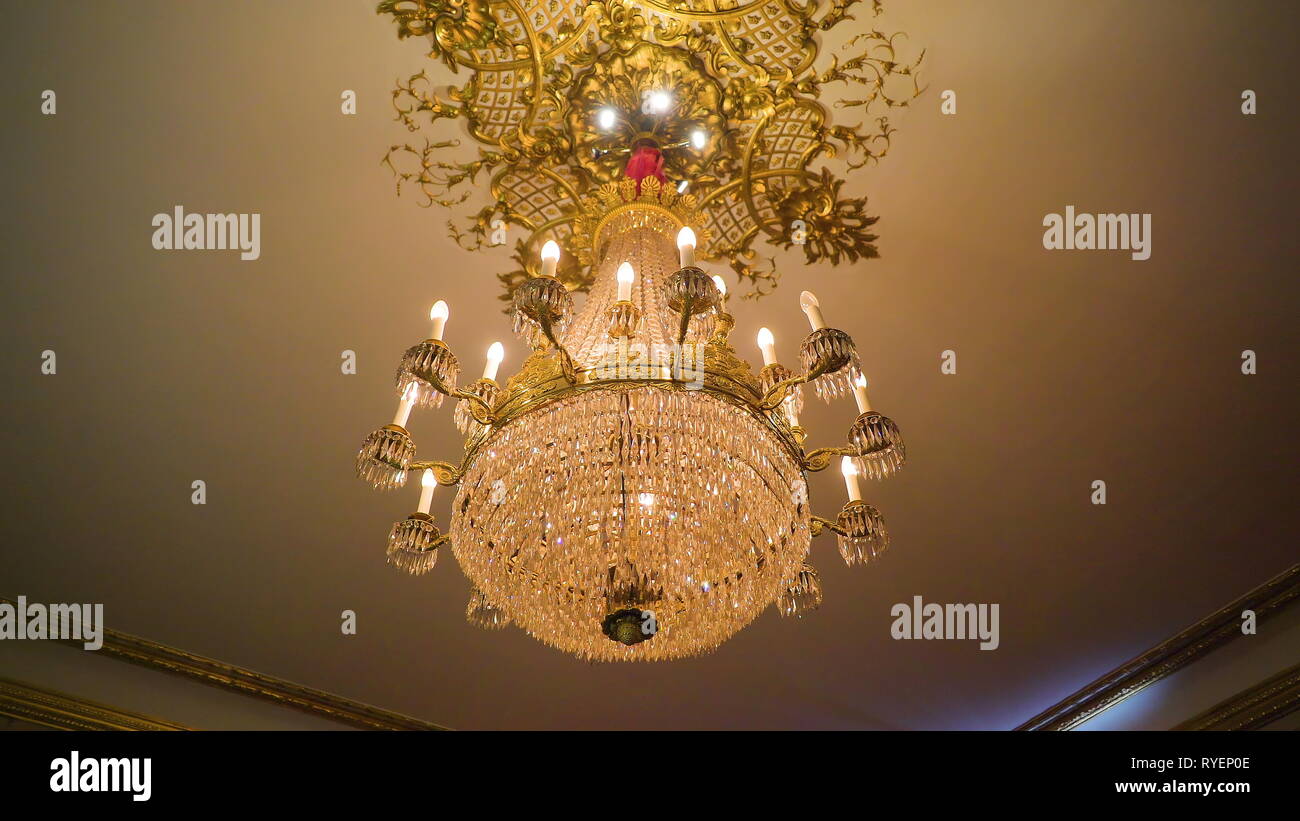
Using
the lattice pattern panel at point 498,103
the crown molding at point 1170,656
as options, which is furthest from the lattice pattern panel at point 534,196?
the crown molding at point 1170,656

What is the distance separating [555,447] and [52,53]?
5.27ft

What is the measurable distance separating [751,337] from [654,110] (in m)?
0.86

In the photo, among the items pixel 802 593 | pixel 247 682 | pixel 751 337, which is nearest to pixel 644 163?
pixel 751 337

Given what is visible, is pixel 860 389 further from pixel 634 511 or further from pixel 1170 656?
pixel 1170 656

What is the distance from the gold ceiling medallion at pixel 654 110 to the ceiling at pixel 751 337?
0.34ft

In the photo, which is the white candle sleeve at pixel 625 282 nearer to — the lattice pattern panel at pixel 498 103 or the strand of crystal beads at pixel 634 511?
the strand of crystal beads at pixel 634 511

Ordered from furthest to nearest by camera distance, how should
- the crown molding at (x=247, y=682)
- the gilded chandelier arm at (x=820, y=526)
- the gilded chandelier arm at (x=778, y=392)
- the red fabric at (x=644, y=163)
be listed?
the crown molding at (x=247, y=682) < the red fabric at (x=644, y=163) < the gilded chandelier arm at (x=820, y=526) < the gilded chandelier arm at (x=778, y=392)

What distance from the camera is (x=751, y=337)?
10.0 feet

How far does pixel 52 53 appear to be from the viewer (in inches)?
92.0

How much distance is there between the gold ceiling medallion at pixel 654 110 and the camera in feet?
7.55

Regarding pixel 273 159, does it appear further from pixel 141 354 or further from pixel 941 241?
pixel 941 241

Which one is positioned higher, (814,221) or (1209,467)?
(814,221)

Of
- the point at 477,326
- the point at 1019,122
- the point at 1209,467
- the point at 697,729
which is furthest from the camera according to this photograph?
the point at 697,729

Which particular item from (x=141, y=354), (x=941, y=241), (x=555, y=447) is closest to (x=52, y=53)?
(x=141, y=354)
